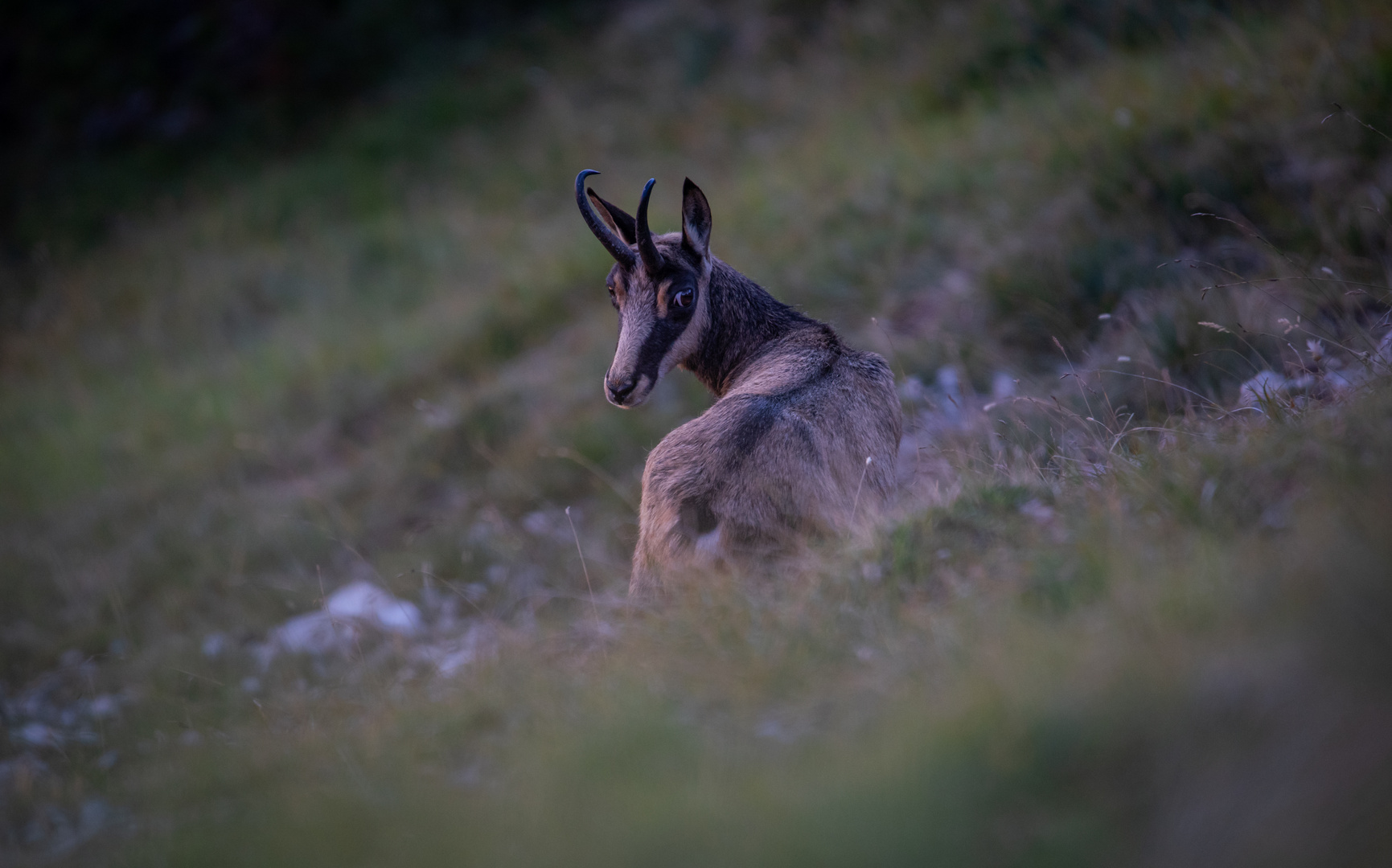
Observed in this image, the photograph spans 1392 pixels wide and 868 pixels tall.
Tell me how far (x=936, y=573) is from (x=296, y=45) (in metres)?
20.5

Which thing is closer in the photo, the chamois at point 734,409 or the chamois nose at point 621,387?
the chamois at point 734,409

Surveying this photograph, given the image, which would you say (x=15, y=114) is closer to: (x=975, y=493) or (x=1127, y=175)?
(x=1127, y=175)

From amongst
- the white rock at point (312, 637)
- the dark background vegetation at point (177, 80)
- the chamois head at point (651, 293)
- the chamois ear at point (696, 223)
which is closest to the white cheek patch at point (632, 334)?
the chamois head at point (651, 293)

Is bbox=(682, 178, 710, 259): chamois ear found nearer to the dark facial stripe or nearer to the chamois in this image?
the chamois

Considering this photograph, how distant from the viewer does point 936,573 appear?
13.2 feet

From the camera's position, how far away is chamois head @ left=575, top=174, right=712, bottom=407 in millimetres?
5805

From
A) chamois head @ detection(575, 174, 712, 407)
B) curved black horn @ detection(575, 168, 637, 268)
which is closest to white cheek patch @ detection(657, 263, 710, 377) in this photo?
chamois head @ detection(575, 174, 712, 407)

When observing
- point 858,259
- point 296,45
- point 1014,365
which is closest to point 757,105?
point 858,259

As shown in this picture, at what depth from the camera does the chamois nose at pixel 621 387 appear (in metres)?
5.74

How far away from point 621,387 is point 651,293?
2.16 feet

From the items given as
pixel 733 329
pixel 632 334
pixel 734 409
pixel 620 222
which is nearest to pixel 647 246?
pixel 632 334

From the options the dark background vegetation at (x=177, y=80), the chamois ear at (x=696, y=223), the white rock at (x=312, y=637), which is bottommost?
the white rock at (x=312, y=637)

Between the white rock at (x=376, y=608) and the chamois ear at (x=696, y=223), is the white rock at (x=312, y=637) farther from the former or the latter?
the chamois ear at (x=696, y=223)

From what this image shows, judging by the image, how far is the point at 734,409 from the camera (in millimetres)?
5137
